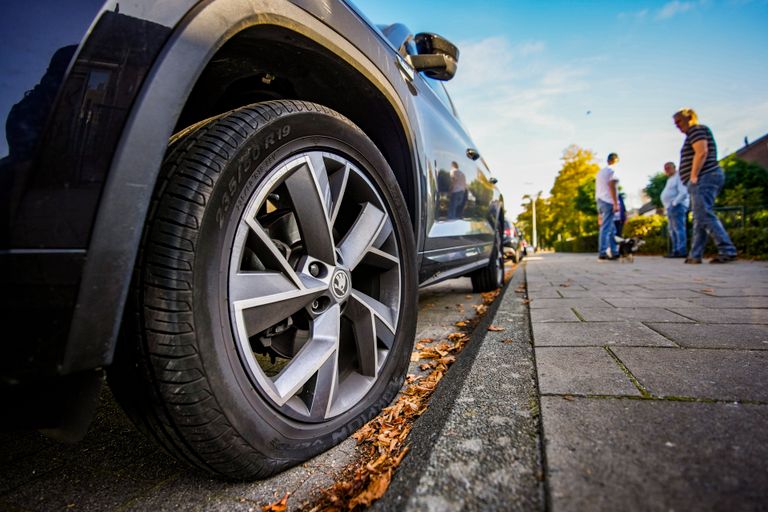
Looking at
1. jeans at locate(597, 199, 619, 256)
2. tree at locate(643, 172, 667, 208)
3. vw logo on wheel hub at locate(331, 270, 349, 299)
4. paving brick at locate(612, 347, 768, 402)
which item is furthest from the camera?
tree at locate(643, 172, 667, 208)

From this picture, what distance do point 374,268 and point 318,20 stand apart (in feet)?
2.87

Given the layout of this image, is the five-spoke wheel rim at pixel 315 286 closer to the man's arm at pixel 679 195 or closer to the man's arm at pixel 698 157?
the man's arm at pixel 698 157

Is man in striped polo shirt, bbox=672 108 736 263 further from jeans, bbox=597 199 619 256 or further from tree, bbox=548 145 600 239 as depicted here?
tree, bbox=548 145 600 239

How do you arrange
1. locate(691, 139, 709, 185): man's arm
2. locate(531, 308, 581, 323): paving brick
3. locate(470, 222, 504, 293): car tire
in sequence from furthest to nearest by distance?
locate(691, 139, 709, 185): man's arm, locate(470, 222, 504, 293): car tire, locate(531, 308, 581, 323): paving brick

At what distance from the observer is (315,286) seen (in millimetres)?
1171

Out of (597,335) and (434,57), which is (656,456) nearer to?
(597,335)

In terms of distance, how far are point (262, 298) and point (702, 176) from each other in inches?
290

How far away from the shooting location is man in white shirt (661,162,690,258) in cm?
847

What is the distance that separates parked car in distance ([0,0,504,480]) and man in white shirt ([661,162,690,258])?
9.44 metres

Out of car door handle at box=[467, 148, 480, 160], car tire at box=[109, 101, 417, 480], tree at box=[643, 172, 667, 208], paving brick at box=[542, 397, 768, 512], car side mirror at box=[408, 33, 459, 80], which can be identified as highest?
tree at box=[643, 172, 667, 208]

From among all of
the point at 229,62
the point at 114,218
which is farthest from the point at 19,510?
the point at 229,62

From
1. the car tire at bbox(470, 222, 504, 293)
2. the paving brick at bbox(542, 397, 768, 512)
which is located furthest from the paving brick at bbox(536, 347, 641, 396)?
the car tire at bbox(470, 222, 504, 293)

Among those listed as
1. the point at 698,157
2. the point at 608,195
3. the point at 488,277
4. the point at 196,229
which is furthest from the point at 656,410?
the point at 608,195

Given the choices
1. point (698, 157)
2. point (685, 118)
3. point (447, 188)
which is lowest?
point (447, 188)
